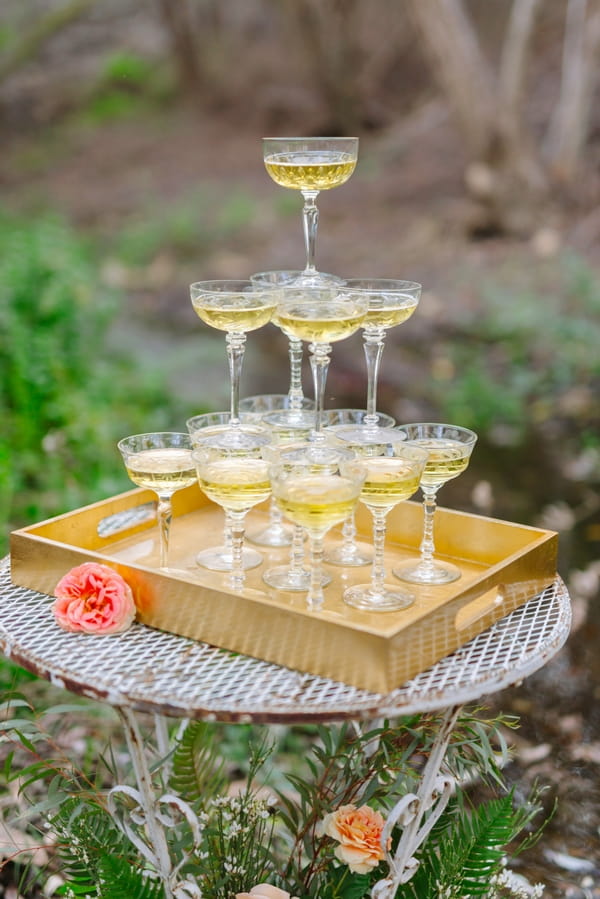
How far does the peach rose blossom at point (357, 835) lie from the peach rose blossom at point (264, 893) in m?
0.12

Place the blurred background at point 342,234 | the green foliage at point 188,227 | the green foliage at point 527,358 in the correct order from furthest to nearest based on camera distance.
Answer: the green foliage at point 188,227 → the green foliage at point 527,358 → the blurred background at point 342,234

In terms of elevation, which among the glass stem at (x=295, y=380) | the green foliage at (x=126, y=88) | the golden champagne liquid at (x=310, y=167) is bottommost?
the glass stem at (x=295, y=380)

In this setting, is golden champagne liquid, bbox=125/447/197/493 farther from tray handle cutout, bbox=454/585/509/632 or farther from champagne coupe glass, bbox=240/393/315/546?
tray handle cutout, bbox=454/585/509/632

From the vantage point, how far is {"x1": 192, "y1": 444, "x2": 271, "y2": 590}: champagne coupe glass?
168 centimetres

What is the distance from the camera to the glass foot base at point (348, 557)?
1898 mm

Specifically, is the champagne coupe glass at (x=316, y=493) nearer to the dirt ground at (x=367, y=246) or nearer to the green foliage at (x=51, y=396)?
the dirt ground at (x=367, y=246)

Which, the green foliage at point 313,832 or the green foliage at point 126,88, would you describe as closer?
the green foliage at point 313,832

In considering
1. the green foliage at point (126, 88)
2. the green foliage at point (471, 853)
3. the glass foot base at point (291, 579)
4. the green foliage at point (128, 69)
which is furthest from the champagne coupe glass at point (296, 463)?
the green foliage at point (128, 69)

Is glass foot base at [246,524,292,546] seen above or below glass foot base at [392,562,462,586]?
above

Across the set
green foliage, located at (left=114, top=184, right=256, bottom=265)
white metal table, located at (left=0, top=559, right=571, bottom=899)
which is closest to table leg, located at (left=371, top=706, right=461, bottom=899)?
white metal table, located at (left=0, top=559, right=571, bottom=899)

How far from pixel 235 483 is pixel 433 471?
0.35 m

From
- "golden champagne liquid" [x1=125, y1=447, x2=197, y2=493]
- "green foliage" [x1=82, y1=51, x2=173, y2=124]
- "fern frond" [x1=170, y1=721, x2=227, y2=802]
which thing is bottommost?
"fern frond" [x1=170, y1=721, x2=227, y2=802]

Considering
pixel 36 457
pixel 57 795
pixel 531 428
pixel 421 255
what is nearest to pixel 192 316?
pixel 421 255

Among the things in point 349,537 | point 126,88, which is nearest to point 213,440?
point 349,537
